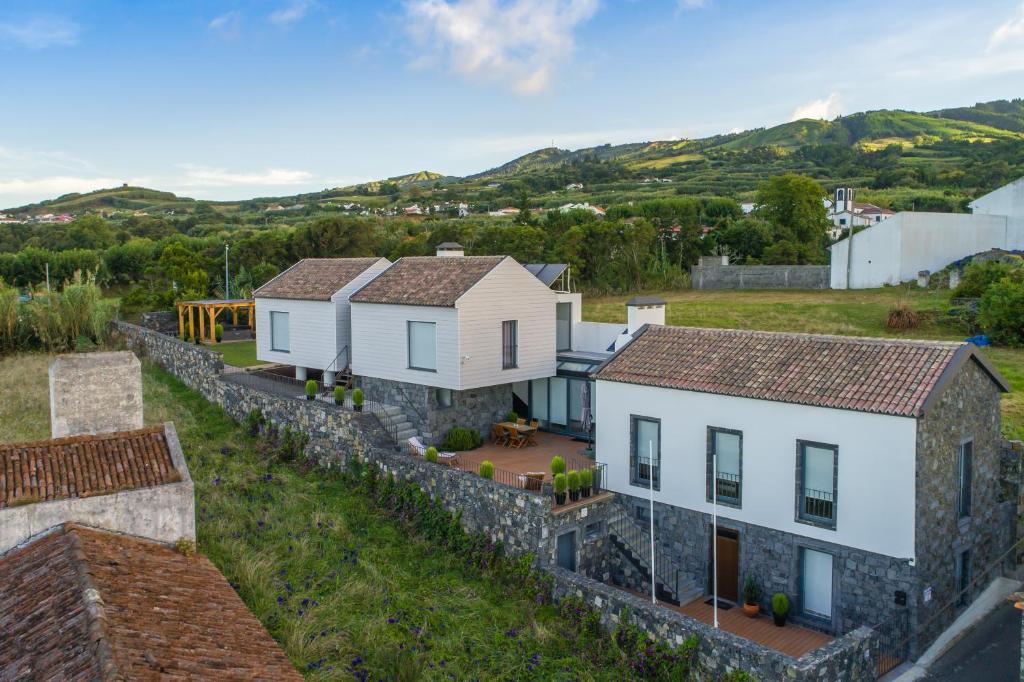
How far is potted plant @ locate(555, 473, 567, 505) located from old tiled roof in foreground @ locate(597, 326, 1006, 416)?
2.66 metres

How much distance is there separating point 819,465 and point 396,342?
13006mm

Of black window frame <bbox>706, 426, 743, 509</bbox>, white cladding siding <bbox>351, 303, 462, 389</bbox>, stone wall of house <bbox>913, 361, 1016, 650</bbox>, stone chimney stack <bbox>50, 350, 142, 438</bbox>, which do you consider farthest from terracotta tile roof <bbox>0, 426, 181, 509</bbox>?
stone wall of house <bbox>913, 361, 1016, 650</bbox>

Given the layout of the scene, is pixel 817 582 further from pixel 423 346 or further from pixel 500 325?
pixel 423 346

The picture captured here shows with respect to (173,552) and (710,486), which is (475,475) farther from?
(173,552)

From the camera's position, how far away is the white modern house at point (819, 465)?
14.8 metres

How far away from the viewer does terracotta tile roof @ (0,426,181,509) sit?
13.4 m

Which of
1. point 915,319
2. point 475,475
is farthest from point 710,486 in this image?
point 915,319

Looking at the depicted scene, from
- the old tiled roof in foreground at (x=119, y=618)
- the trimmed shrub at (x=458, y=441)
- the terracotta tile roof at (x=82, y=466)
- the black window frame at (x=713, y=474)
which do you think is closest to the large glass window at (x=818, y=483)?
the black window frame at (x=713, y=474)

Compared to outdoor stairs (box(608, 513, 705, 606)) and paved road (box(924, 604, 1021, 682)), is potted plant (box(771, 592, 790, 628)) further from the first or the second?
paved road (box(924, 604, 1021, 682))

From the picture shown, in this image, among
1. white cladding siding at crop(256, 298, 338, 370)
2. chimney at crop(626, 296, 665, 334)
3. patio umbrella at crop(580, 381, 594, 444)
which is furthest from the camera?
white cladding siding at crop(256, 298, 338, 370)

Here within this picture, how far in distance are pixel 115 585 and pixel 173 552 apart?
230 cm

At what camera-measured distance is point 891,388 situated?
15.1 metres

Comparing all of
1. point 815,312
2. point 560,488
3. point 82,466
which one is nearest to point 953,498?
point 560,488

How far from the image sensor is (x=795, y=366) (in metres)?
17.0
